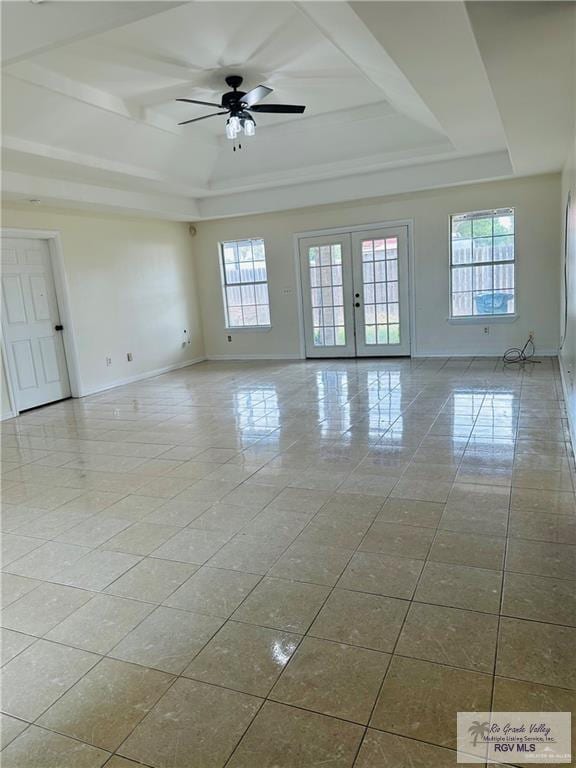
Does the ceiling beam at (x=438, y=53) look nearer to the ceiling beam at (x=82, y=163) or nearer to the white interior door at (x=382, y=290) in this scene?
the white interior door at (x=382, y=290)

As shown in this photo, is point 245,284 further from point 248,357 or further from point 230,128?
point 230,128

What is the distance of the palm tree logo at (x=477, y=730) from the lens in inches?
57.2

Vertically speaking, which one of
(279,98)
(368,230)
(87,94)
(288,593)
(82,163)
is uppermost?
(279,98)

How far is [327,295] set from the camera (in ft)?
27.9

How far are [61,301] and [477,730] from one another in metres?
6.64

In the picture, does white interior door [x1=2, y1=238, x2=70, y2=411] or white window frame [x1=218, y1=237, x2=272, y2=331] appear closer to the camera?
white interior door [x1=2, y1=238, x2=70, y2=411]

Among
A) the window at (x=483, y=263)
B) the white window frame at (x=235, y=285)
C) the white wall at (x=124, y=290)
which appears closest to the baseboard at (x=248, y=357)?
the white wall at (x=124, y=290)

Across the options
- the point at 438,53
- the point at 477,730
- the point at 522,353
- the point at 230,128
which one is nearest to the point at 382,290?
the point at 522,353

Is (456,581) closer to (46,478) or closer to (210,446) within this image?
(210,446)

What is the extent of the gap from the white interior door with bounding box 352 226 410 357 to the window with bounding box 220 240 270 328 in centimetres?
169

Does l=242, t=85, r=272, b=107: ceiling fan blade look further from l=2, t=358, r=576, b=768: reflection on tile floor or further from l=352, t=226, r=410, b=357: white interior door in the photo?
l=352, t=226, r=410, b=357: white interior door

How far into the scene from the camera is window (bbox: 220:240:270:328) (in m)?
8.92

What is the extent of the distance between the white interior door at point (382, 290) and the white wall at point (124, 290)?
3.07 metres

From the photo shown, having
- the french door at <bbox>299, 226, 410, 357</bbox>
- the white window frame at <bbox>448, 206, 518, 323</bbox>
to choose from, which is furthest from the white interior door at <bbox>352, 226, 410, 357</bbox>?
the white window frame at <bbox>448, 206, 518, 323</bbox>
